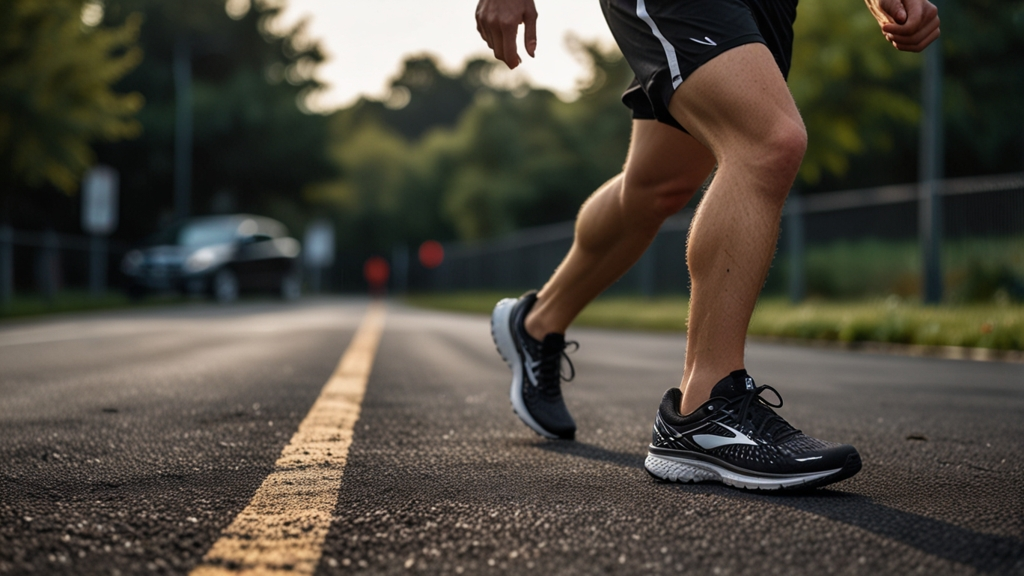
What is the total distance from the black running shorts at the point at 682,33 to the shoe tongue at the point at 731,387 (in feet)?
2.16

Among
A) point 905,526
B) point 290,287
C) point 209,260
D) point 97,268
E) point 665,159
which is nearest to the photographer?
point 905,526

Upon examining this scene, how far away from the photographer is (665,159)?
110 inches

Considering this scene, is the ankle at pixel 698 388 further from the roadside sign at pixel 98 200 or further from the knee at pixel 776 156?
the roadside sign at pixel 98 200

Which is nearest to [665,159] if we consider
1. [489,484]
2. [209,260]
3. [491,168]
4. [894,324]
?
[489,484]

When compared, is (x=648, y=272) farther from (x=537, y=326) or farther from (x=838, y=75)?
(x=537, y=326)

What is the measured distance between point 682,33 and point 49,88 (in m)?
15.1

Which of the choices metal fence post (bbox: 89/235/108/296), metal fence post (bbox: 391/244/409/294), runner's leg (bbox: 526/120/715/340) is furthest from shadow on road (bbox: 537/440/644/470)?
metal fence post (bbox: 391/244/409/294)

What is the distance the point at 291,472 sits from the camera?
2242 millimetres

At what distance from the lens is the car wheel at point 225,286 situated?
20.8m

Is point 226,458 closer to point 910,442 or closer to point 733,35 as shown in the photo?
point 733,35

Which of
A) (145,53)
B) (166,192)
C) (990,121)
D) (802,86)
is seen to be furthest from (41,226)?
(990,121)

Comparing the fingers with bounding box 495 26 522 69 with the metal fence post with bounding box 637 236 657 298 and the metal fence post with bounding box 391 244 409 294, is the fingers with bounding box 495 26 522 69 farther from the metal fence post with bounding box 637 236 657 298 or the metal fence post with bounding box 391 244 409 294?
the metal fence post with bounding box 391 244 409 294

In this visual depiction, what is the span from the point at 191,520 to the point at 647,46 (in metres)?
1.45

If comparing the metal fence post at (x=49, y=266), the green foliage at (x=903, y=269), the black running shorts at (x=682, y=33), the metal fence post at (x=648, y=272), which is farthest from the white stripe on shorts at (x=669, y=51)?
the metal fence post at (x=49, y=266)
